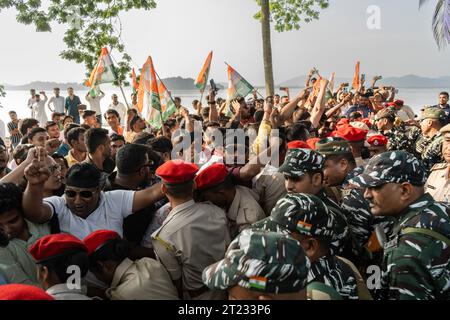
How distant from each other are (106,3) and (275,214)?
577 inches

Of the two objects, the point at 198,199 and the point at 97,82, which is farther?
the point at 97,82

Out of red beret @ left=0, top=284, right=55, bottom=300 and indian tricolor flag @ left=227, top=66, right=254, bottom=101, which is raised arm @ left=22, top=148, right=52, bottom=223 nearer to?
red beret @ left=0, top=284, right=55, bottom=300

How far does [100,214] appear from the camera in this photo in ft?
10.7

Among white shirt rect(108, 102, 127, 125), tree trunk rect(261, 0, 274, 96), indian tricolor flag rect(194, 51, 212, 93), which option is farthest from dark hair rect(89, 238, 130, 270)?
tree trunk rect(261, 0, 274, 96)

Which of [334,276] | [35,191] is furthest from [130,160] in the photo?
[334,276]

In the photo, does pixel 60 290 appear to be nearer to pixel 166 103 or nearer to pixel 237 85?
pixel 166 103

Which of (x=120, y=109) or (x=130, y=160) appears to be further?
(x=120, y=109)

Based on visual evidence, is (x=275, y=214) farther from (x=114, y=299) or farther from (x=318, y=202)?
(x=114, y=299)

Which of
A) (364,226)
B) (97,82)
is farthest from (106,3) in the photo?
(364,226)

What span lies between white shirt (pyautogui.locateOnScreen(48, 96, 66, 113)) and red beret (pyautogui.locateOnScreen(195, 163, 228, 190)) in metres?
12.6

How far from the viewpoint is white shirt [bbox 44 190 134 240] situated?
3145 mm

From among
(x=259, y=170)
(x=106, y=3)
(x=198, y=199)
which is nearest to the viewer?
(x=198, y=199)

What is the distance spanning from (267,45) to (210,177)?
12838 millimetres
